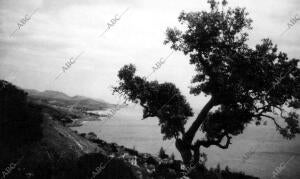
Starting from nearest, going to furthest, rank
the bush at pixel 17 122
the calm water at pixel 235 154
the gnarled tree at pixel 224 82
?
the bush at pixel 17 122, the gnarled tree at pixel 224 82, the calm water at pixel 235 154

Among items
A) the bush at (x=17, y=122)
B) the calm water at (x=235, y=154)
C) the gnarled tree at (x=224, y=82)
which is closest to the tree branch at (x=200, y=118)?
the gnarled tree at (x=224, y=82)

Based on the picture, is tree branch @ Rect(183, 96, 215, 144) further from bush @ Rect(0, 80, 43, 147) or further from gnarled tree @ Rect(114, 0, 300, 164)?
bush @ Rect(0, 80, 43, 147)

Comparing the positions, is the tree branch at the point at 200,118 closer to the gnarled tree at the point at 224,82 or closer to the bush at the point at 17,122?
the gnarled tree at the point at 224,82

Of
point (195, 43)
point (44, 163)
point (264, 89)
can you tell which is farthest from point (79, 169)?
point (264, 89)

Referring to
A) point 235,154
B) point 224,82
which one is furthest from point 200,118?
point 235,154

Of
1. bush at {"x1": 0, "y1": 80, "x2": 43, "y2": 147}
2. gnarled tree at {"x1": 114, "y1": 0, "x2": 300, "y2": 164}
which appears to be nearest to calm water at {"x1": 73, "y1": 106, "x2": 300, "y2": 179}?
gnarled tree at {"x1": 114, "y1": 0, "x2": 300, "y2": 164}

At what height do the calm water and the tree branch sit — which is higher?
the tree branch

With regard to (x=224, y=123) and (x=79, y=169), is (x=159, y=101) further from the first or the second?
(x=79, y=169)

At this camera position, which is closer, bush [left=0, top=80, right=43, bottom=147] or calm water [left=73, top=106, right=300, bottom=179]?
bush [left=0, top=80, right=43, bottom=147]
